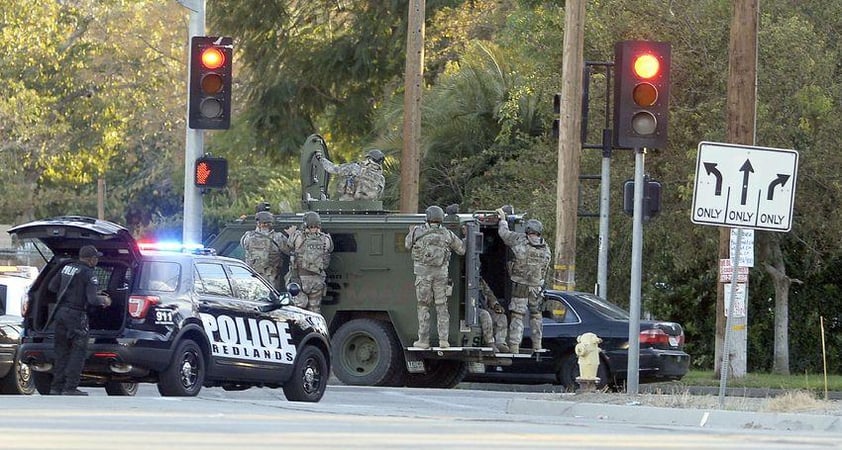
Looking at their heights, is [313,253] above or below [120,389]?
above

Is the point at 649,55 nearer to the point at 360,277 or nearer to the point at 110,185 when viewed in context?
the point at 360,277

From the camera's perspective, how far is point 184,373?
1698cm

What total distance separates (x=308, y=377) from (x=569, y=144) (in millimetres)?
10231

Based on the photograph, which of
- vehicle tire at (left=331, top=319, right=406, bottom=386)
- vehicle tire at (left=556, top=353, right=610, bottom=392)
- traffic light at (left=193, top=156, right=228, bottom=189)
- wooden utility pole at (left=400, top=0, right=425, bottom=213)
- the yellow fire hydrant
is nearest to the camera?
the yellow fire hydrant

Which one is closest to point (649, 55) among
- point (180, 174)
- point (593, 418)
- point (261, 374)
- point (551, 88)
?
point (593, 418)

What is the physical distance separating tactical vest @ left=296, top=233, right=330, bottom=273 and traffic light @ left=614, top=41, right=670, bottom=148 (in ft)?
16.6

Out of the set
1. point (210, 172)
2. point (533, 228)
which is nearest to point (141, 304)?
point (210, 172)

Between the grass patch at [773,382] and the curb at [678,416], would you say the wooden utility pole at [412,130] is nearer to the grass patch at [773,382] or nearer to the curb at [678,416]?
the grass patch at [773,382]

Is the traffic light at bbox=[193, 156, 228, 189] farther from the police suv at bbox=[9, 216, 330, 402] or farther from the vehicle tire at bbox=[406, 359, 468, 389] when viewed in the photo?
the vehicle tire at bbox=[406, 359, 468, 389]

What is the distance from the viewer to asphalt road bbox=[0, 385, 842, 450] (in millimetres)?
11672

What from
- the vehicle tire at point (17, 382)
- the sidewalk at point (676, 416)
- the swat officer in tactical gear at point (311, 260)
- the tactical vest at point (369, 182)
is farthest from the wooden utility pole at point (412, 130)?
the sidewalk at point (676, 416)

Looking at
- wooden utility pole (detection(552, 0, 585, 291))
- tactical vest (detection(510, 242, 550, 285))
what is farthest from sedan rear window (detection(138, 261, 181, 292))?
wooden utility pole (detection(552, 0, 585, 291))

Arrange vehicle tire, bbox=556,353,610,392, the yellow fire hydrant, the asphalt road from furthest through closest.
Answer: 1. vehicle tire, bbox=556,353,610,392
2. the yellow fire hydrant
3. the asphalt road

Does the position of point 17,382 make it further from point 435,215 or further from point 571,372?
point 571,372
